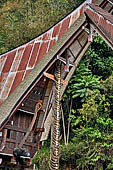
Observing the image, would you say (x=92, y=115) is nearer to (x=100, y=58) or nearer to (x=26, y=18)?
(x=100, y=58)

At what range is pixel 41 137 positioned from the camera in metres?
6.53

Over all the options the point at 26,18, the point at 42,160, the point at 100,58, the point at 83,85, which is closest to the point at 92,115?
the point at 83,85

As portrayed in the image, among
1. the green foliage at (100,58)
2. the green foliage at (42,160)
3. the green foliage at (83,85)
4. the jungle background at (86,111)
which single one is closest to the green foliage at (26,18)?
the jungle background at (86,111)

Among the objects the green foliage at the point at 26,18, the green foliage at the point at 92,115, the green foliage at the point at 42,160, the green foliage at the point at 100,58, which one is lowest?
the green foliage at the point at 42,160

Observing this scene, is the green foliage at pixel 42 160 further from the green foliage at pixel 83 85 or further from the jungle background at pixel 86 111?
the green foliage at pixel 83 85

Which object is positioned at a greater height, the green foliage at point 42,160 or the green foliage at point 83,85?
the green foliage at point 83,85

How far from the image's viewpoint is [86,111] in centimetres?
964

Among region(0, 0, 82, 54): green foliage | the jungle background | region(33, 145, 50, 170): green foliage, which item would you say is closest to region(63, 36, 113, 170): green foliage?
the jungle background

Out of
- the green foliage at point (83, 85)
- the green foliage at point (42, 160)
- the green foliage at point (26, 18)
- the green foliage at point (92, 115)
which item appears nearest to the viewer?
the green foliage at point (92, 115)

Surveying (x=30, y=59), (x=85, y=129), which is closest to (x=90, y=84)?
(x=85, y=129)

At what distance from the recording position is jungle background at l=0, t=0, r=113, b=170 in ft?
30.4

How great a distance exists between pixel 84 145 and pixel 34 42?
15.3 ft

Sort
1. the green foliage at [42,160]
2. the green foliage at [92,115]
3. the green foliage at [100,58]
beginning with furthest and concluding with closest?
the green foliage at [100,58], the green foliage at [42,160], the green foliage at [92,115]

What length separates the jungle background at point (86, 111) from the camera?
9.26m
